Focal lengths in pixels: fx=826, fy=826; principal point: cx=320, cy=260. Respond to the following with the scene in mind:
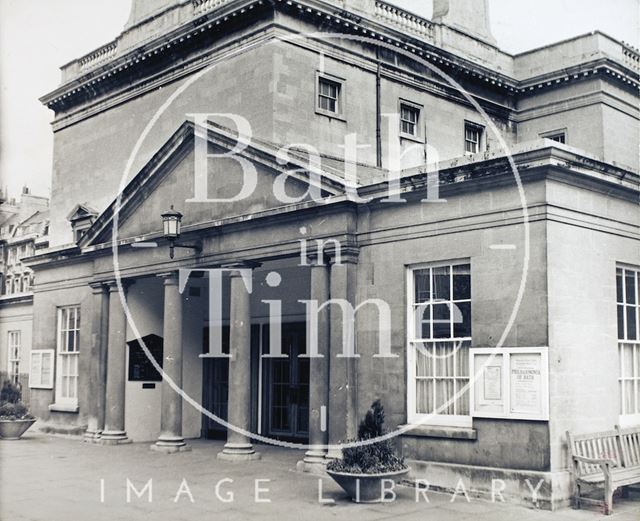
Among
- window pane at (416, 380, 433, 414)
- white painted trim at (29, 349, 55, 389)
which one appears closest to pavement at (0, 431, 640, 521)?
window pane at (416, 380, 433, 414)

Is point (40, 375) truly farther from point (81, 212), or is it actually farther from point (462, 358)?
point (462, 358)

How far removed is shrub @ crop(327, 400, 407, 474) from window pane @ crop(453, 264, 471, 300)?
2.42 m

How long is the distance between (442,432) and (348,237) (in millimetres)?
3757

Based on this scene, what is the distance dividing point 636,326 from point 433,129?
12.1m

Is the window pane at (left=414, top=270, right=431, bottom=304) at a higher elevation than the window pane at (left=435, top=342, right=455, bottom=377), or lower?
higher

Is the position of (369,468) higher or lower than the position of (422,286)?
lower

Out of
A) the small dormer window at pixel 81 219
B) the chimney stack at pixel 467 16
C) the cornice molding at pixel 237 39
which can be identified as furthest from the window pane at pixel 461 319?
the small dormer window at pixel 81 219

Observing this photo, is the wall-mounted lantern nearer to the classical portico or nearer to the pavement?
the classical portico

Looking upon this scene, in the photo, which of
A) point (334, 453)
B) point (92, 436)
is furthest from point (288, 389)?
point (334, 453)

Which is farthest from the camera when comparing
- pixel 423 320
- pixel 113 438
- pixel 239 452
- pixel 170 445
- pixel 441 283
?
pixel 113 438

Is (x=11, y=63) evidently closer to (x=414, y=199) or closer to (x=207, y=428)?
(x=414, y=199)

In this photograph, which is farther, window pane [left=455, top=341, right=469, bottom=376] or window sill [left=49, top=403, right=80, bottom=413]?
window sill [left=49, top=403, right=80, bottom=413]

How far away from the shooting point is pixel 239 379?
53.4 ft

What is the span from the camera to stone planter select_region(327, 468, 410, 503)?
11.6 m
